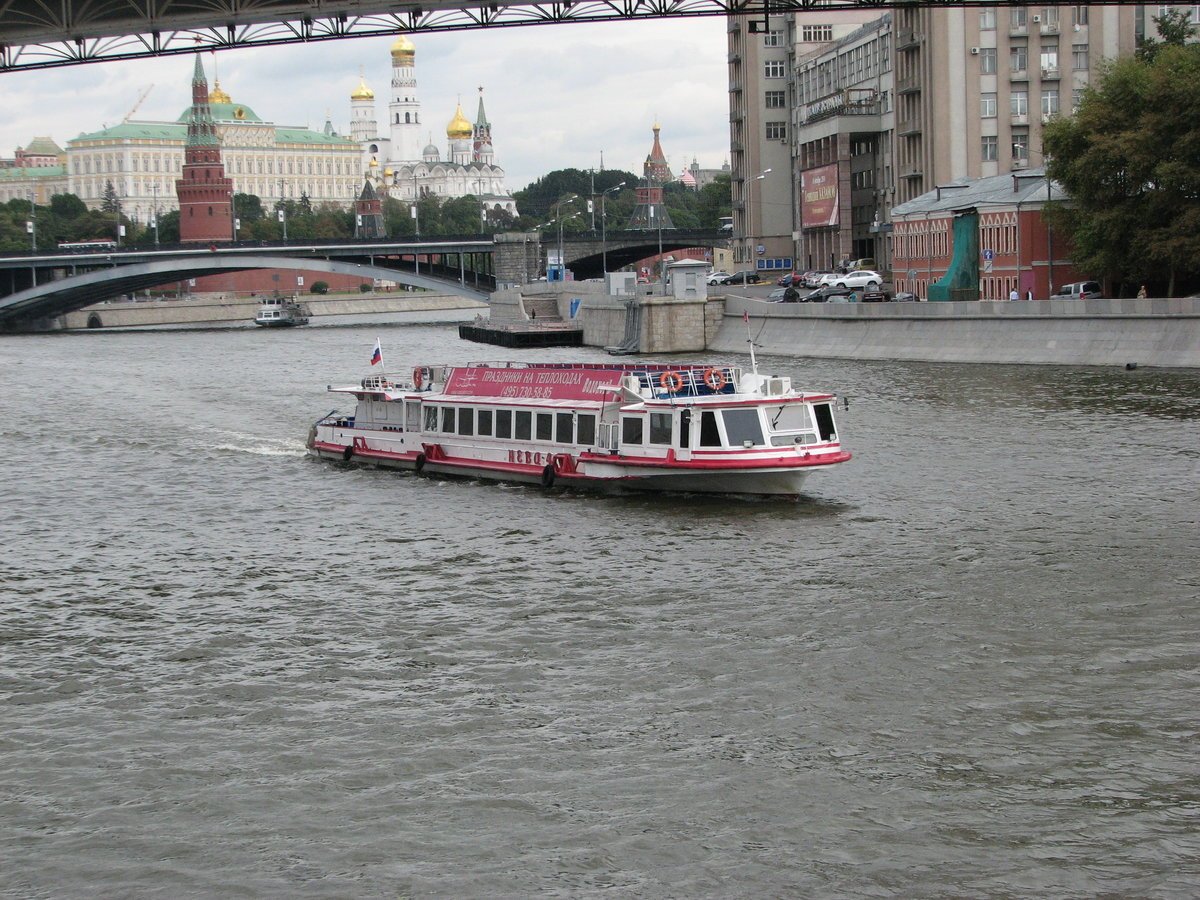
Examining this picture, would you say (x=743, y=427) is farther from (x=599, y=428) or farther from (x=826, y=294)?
(x=826, y=294)

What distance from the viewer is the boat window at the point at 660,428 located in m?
34.3

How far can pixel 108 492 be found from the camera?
3856cm

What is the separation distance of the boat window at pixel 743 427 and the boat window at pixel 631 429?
2.12m

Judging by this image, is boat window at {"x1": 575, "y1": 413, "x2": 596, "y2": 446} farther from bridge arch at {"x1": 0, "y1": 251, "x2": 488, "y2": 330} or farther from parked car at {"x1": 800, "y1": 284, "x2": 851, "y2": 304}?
bridge arch at {"x1": 0, "y1": 251, "x2": 488, "y2": 330}

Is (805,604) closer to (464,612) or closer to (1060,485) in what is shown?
(464,612)

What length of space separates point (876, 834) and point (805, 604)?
878cm

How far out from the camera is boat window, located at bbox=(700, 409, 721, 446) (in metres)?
33.5

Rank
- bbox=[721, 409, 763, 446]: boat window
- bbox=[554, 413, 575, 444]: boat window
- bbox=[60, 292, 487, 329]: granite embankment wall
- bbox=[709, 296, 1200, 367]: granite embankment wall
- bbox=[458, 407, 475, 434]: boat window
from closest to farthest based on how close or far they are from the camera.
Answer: bbox=[721, 409, 763, 446]: boat window, bbox=[554, 413, 575, 444]: boat window, bbox=[458, 407, 475, 434]: boat window, bbox=[709, 296, 1200, 367]: granite embankment wall, bbox=[60, 292, 487, 329]: granite embankment wall

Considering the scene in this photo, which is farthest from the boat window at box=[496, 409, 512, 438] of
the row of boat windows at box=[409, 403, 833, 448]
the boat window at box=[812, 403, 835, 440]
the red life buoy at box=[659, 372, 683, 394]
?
the boat window at box=[812, 403, 835, 440]

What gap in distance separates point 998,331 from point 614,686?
4186 cm

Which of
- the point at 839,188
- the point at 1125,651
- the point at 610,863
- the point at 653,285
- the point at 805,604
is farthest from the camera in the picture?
the point at 839,188

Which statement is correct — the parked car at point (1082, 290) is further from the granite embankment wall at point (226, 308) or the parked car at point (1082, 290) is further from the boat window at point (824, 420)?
the granite embankment wall at point (226, 308)

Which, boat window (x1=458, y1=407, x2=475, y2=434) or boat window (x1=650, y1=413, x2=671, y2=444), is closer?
boat window (x1=650, y1=413, x2=671, y2=444)

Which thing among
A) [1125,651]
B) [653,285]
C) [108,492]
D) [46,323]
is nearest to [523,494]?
[108,492]
